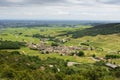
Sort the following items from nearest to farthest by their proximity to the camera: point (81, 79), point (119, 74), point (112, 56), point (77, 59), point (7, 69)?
point (81, 79), point (7, 69), point (119, 74), point (77, 59), point (112, 56)

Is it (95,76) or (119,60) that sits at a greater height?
(95,76)

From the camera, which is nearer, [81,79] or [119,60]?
[81,79]

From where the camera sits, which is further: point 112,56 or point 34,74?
point 112,56

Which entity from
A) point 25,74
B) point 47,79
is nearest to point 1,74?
point 25,74

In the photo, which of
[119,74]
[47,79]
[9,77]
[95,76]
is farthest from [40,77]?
[119,74]

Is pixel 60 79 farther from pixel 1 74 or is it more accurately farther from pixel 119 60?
pixel 119 60

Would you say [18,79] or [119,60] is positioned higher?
[18,79]

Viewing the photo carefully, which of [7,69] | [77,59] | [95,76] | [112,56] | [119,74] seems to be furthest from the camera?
[112,56]

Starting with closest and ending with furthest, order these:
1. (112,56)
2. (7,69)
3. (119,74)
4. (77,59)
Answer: (7,69)
(119,74)
(77,59)
(112,56)

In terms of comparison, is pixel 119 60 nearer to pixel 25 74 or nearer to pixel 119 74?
pixel 119 74
